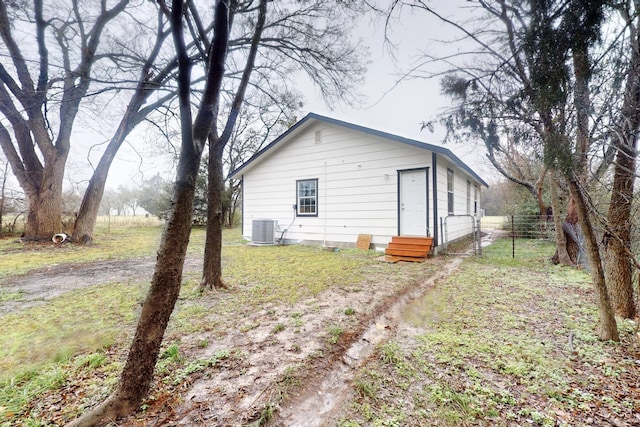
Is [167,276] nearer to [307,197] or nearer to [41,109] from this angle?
[307,197]

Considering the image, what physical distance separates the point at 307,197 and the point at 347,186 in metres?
1.59

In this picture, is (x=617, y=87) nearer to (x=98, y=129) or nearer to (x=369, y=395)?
(x=369, y=395)

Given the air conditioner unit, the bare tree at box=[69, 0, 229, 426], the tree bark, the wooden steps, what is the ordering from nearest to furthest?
the bare tree at box=[69, 0, 229, 426] → the tree bark → the wooden steps → the air conditioner unit

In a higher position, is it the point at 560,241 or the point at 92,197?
the point at 92,197

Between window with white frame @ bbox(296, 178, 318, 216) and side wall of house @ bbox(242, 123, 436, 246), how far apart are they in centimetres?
16

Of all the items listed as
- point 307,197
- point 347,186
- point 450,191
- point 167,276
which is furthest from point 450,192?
point 167,276

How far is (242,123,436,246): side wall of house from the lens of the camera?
7656 millimetres

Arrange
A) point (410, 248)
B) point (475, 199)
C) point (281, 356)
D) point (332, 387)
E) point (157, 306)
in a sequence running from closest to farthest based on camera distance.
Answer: point (157, 306), point (332, 387), point (281, 356), point (410, 248), point (475, 199)

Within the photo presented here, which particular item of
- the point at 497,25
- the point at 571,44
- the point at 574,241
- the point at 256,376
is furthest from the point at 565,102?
the point at 574,241

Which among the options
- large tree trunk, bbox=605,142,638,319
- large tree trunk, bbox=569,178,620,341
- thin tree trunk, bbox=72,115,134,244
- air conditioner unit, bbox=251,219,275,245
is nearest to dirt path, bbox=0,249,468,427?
large tree trunk, bbox=569,178,620,341

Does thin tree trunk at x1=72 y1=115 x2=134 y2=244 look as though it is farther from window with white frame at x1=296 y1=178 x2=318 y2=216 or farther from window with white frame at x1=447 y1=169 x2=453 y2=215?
window with white frame at x1=447 y1=169 x2=453 y2=215

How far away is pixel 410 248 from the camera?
266 inches

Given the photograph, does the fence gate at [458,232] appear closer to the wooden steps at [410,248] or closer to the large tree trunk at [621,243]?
the wooden steps at [410,248]

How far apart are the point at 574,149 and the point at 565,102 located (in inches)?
16.0
